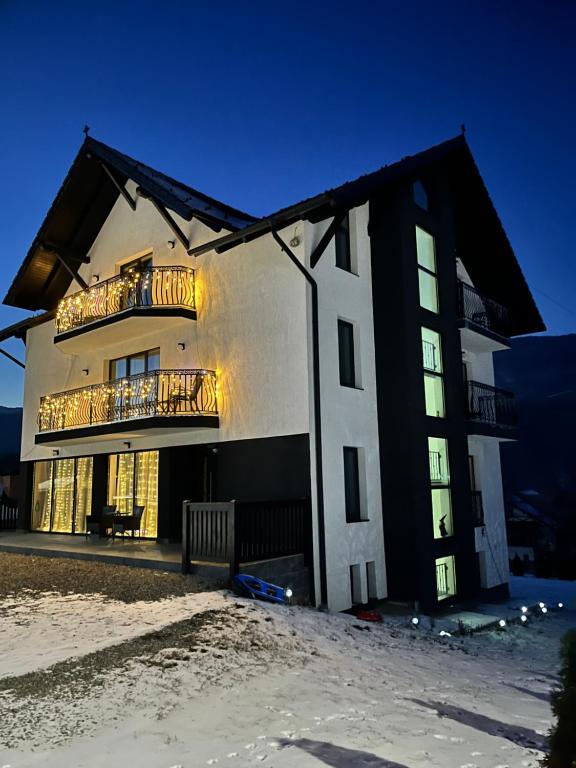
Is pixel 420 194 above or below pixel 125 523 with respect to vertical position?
above

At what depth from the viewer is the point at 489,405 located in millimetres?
15500

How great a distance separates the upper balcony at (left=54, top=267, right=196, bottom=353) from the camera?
13609 millimetres

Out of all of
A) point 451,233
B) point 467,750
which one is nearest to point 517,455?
point 451,233

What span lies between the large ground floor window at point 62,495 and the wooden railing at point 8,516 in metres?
2.17

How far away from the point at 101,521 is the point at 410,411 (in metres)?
8.04

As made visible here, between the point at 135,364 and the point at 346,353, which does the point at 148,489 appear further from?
the point at 346,353

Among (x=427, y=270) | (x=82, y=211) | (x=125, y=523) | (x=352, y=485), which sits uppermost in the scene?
(x=82, y=211)

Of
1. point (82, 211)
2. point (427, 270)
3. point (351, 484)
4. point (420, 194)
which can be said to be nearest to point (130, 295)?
point (82, 211)

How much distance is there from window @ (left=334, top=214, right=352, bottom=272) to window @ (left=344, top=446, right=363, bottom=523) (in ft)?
13.8

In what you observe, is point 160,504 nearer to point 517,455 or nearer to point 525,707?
point 525,707

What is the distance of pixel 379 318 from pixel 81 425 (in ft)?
28.0

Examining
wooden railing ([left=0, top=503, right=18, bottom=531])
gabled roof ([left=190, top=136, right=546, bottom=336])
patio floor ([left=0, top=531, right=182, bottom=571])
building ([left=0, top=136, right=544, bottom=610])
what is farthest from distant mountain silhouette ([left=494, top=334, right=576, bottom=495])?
patio floor ([left=0, top=531, right=182, bottom=571])

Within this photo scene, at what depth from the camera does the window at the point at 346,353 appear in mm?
12372

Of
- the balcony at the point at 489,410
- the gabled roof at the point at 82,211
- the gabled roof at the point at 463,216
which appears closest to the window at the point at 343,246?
the gabled roof at the point at 463,216
